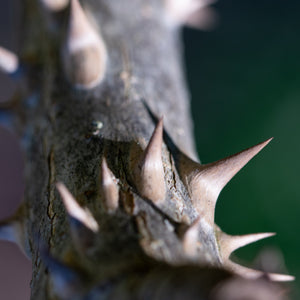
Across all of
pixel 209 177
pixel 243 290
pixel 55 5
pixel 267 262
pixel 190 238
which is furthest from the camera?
pixel 267 262

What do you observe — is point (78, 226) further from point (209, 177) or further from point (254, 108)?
point (254, 108)

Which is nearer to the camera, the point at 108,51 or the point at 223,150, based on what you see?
the point at 108,51

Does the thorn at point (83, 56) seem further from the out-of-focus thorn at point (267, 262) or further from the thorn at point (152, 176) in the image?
the out-of-focus thorn at point (267, 262)

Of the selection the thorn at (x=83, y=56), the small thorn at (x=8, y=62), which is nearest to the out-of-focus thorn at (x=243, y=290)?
the thorn at (x=83, y=56)

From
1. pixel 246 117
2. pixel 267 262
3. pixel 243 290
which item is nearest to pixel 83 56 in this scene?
pixel 243 290

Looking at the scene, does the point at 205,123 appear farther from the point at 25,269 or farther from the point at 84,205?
the point at 84,205

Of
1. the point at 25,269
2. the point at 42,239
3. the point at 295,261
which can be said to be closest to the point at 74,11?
the point at 42,239
